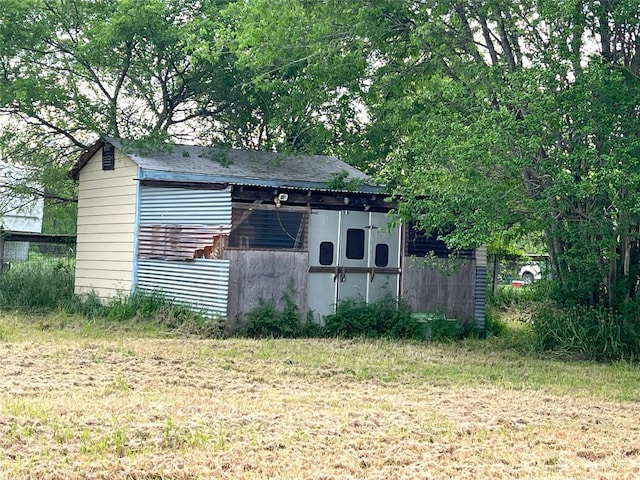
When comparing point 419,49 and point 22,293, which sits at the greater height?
point 419,49

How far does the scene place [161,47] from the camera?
20.4m

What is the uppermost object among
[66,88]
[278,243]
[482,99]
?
[66,88]

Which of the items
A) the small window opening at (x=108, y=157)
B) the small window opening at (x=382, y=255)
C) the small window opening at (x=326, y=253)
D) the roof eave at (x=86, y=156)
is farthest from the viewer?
the roof eave at (x=86, y=156)

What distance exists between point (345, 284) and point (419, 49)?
4241mm

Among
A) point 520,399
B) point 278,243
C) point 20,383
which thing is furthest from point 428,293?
point 20,383

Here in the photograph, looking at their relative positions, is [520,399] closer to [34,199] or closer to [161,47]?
[161,47]

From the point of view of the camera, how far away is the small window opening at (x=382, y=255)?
667 inches

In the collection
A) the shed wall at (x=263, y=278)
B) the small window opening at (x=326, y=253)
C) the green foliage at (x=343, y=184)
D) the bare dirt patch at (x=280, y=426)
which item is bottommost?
the bare dirt patch at (x=280, y=426)

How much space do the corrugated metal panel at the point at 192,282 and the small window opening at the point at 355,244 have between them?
2.50 meters

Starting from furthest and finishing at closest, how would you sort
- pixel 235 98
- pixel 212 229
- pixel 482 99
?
pixel 235 98
pixel 212 229
pixel 482 99

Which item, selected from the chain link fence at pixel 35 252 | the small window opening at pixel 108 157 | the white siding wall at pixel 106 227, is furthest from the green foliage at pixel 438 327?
the chain link fence at pixel 35 252

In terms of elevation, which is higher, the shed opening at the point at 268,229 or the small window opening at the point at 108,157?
the small window opening at the point at 108,157

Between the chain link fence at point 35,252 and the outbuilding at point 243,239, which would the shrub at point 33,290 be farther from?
the outbuilding at point 243,239

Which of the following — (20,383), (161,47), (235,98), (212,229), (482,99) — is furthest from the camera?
(235,98)
